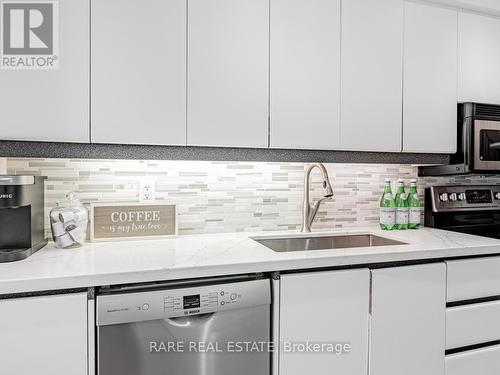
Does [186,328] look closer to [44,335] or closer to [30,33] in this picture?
[44,335]

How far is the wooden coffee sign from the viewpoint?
1682mm

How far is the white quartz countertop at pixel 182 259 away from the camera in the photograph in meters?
1.16

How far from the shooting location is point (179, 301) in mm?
1244

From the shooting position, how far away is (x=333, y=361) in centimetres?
146

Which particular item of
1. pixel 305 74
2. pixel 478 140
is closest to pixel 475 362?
pixel 478 140

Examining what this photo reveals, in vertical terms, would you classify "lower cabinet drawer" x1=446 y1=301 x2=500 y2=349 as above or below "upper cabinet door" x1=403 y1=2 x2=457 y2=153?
below

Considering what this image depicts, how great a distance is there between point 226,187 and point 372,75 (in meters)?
0.96

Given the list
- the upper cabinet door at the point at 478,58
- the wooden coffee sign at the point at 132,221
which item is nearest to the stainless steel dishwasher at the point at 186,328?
the wooden coffee sign at the point at 132,221

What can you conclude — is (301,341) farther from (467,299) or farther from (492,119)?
(492,119)

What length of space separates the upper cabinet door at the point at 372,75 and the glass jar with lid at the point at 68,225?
1.28m

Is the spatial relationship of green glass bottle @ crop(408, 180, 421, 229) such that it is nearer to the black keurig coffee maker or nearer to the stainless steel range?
the stainless steel range

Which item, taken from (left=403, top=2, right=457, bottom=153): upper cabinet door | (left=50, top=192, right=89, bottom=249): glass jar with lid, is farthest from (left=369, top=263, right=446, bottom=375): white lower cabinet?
(left=50, top=192, right=89, bottom=249): glass jar with lid

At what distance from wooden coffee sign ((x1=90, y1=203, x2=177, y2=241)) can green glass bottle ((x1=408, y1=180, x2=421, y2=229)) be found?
1385mm

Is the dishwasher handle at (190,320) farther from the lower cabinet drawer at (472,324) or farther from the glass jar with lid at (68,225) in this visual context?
the lower cabinet drawer at (472,324)
